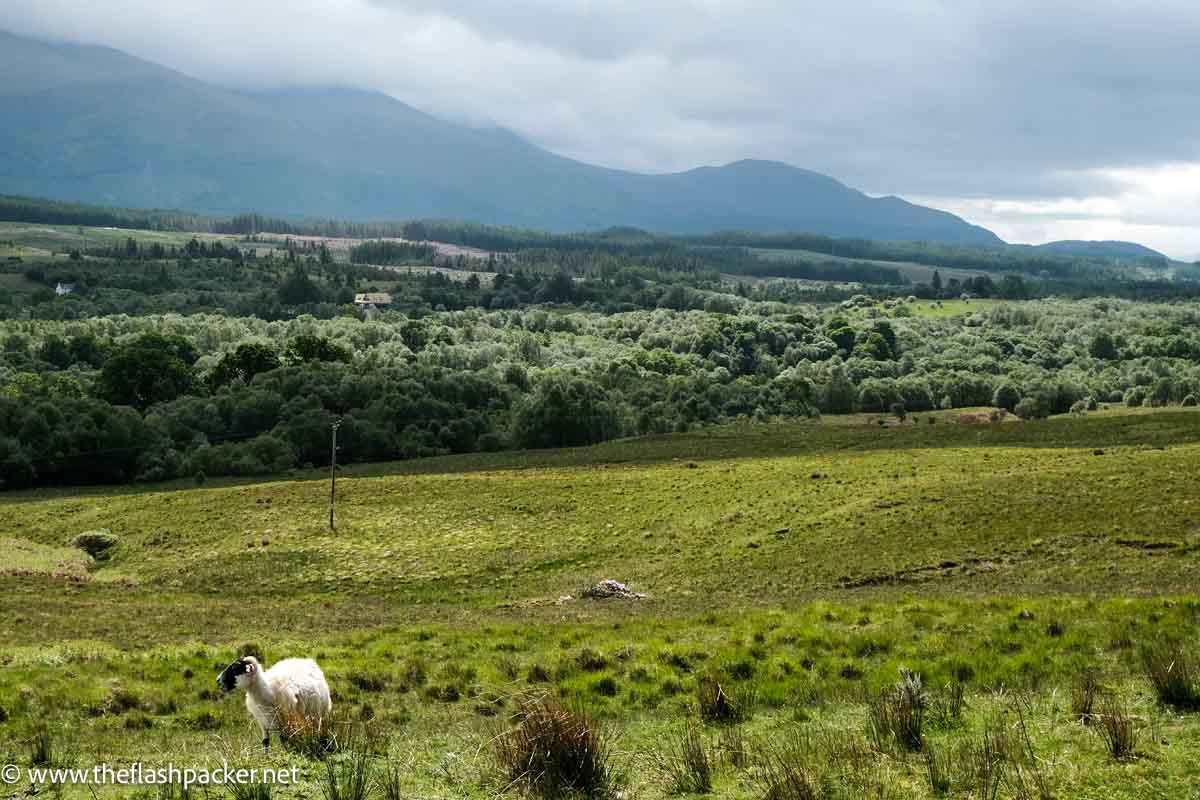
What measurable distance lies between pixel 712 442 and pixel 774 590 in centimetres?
4421

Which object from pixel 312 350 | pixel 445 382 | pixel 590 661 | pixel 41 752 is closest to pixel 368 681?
pixel 590 661

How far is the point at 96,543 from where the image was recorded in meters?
52.9

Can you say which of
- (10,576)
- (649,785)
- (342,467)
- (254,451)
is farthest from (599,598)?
(254,451)

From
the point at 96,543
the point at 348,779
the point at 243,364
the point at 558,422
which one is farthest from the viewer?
the point at 243,364

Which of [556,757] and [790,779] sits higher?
[790,779]

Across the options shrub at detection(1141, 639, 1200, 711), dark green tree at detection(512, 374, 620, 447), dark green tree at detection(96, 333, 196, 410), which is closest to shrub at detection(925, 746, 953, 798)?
shrub at detection(1141, 639, 1200, 711)

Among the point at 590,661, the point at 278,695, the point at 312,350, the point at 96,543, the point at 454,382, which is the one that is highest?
the point at 278,695

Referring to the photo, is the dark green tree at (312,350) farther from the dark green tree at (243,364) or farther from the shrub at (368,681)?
the shrub at (368,681)

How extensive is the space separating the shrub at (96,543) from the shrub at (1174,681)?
5056 cm

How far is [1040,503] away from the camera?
40969 mm

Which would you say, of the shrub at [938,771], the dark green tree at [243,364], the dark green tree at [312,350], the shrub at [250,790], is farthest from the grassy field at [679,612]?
the dark green tree at [312,350]

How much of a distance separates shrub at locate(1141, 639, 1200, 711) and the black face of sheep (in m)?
12.9

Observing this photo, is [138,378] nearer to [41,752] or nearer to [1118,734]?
[41,752]

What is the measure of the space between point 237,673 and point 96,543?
44.4m
